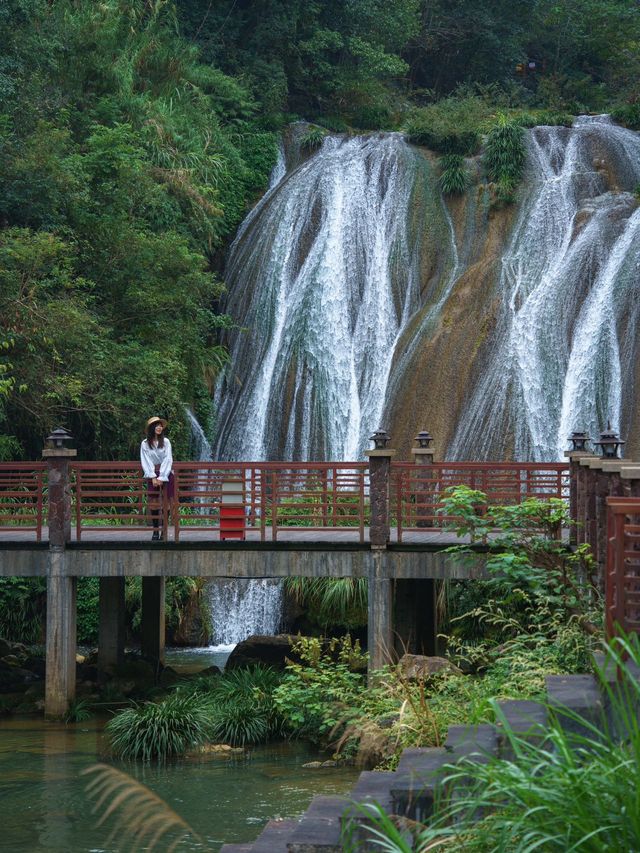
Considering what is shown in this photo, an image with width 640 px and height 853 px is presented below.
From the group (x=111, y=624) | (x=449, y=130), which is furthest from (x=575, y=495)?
(x=449, y=130)

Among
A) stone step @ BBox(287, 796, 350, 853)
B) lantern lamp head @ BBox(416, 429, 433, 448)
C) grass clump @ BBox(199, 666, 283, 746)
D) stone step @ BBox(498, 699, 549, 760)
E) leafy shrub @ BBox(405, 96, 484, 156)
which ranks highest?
leafy shrub @ BBox(405, 96, 484, 156)

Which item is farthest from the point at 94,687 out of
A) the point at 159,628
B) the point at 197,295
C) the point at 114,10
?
the point at 114,10

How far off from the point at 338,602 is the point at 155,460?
4.45 metres

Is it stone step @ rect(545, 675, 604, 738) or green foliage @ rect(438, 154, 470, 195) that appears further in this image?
green foliage @ rect(438, 154, 470, 195)

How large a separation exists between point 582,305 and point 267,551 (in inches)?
508

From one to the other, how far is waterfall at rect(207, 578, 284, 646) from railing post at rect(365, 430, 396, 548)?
5.26 metres

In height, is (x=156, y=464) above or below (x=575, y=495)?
above

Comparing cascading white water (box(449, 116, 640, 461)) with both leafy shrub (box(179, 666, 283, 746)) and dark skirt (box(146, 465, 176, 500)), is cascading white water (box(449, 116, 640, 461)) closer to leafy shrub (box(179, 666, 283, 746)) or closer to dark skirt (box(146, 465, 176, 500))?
dark skirt (box(146, 465, 176, 500))

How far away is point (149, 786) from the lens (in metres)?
12.4

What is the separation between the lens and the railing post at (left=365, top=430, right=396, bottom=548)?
1592 cm

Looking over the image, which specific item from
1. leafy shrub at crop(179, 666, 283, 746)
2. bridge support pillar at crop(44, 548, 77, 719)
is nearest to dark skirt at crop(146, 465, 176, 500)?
bridge support pillar at crop(44, 548, 77, 719)

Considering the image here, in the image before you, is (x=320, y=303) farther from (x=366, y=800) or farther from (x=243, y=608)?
(x=366, y=800)

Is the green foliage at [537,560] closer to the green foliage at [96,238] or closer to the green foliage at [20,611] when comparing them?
the green foliage at [96,238]

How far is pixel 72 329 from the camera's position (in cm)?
2244
